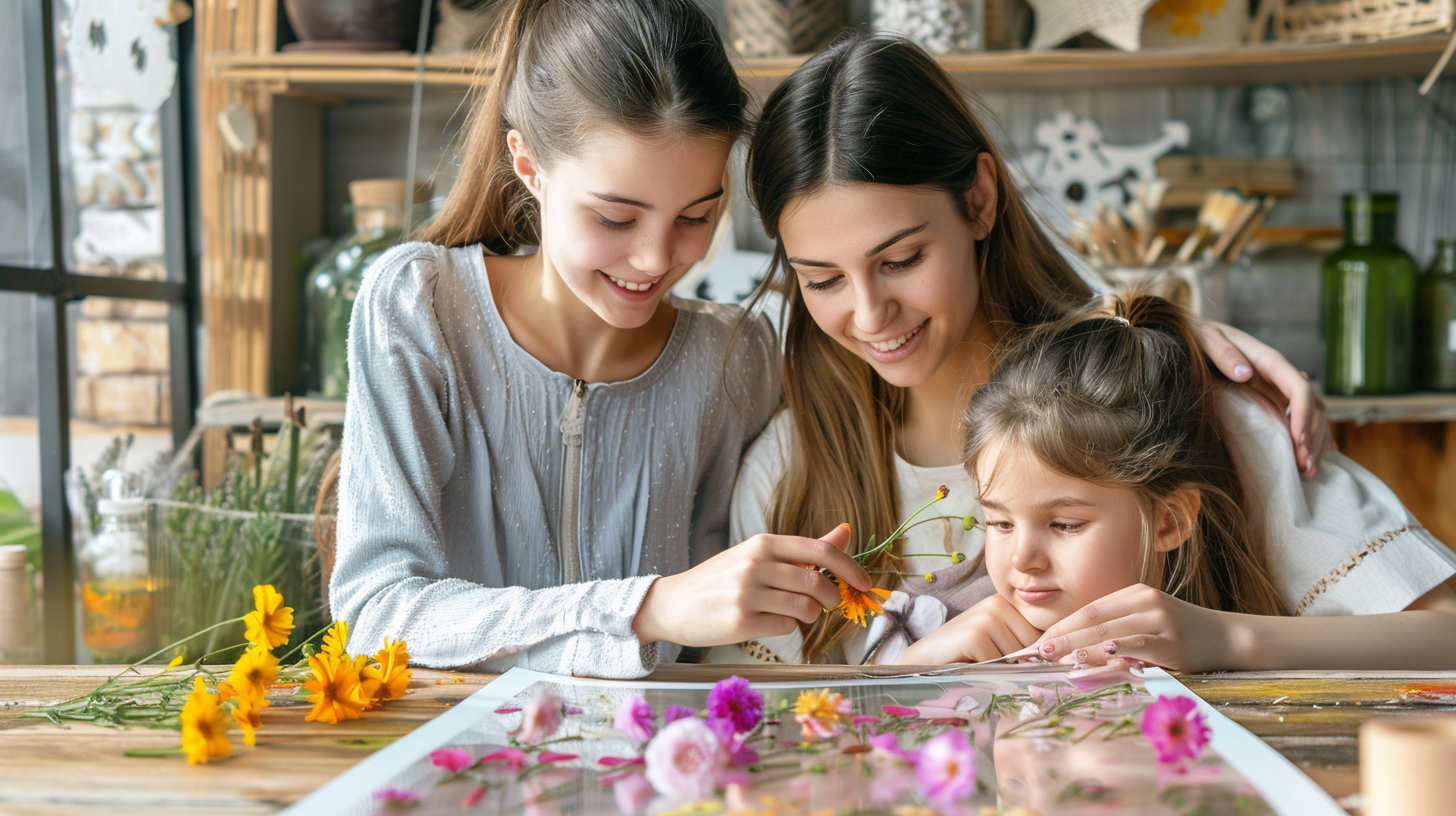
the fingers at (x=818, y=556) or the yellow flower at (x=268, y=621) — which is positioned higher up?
the fingers at (x=818, y=556)

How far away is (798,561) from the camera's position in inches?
33.4

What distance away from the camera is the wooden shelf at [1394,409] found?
1.99 meters

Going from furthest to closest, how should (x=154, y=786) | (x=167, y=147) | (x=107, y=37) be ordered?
(x=167, y=147), (x=107, y=37), (x=154, y=786)

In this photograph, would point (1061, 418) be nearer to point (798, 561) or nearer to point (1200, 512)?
point (1200, 512)

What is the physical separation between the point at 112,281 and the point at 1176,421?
1.83 m

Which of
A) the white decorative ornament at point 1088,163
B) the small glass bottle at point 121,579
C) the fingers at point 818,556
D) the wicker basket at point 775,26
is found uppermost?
the wicker basket at point 775,26

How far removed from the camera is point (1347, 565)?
1.06 meters

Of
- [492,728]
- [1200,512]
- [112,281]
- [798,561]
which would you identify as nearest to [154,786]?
[492,728]

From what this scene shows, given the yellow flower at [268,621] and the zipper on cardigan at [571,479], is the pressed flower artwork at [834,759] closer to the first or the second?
the yellow flower at [268,621]

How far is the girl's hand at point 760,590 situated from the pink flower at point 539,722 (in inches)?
7.2

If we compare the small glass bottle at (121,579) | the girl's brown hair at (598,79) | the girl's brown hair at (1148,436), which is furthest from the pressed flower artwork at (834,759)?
the small glass bottle at (121,579)

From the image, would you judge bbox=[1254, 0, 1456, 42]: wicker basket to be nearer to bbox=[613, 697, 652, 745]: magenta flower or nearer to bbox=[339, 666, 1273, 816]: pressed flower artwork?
bbox=[339, 666, 1273, 816]: pressed flower artwork

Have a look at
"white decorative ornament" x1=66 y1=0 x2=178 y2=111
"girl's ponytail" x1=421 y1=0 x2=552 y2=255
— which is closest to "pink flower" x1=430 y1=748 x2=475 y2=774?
"girl's ponytail" x1=421 y1=0 x2=552 y2=255

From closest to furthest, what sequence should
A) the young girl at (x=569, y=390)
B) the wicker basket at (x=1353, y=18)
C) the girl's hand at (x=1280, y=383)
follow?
the young girl at (x=569, y=390) < the girl's hand at (x=1280, y=383) < the wicker basket at (x=1353, y=18)
